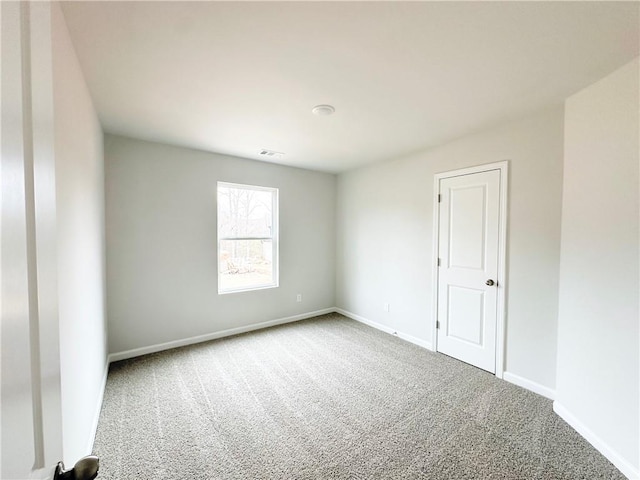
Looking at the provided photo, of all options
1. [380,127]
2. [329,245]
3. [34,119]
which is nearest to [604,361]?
[380,127]

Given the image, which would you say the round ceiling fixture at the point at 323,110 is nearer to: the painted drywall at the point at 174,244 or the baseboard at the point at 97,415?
the painted drywall at the point at 174,244

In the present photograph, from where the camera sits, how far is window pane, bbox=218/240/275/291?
3.85 meters

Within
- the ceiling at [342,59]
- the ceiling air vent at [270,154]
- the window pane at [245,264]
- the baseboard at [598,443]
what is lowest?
the baseboard at [598,443]

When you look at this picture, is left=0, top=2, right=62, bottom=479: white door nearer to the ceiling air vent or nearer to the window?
the ceiling air vent

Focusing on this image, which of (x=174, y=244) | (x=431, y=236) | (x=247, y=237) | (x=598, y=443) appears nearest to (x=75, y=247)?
(x=174, y=244)

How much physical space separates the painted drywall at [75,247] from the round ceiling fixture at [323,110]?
1.57 m

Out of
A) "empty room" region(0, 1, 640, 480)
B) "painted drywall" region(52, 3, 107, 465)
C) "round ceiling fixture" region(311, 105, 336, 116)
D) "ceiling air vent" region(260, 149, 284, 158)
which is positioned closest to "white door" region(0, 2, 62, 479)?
"empty room" region(0, 1, 640, 480)

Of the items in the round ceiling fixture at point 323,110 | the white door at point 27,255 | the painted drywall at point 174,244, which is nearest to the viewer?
the white door at point 27,255

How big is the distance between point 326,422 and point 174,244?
2.61 m

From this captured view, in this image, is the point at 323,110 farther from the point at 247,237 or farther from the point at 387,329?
the point at 387,329

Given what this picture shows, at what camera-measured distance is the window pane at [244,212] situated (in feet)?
12.5

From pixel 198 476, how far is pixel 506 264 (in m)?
2.97

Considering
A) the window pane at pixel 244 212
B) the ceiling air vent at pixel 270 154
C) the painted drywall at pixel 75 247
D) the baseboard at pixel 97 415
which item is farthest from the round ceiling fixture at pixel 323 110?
the baseboard at pixel 97 415

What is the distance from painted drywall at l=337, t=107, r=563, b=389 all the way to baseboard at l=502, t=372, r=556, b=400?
25 millimetres
